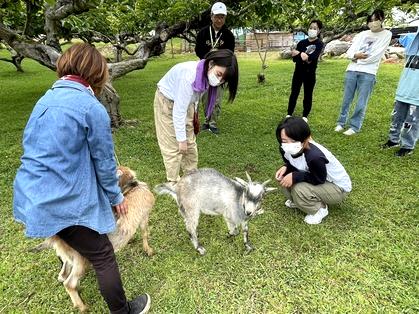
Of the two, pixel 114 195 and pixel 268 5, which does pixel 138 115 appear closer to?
pixel 268 5

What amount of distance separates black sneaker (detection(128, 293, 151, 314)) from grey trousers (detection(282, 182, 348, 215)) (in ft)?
6.16

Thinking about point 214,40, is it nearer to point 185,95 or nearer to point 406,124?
point 185,95

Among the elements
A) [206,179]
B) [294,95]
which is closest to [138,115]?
[294,95]

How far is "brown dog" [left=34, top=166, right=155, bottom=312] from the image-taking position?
2.36 m

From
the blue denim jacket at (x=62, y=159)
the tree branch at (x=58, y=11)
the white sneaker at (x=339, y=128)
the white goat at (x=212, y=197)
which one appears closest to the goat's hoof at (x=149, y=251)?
the white goat at (x=212, y=197)

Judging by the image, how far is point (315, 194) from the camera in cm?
358

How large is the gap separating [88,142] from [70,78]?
39 cm

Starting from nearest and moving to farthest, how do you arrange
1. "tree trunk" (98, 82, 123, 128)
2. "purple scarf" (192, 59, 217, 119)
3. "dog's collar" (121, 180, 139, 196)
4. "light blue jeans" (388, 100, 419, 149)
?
"dog's collar" (121, 180, 139, 196) → "purple scarf" (192, 59, 217, 119) → "light blue jeans" (388, 100, 419, 149) → "tree trunk" (98, 82, 123, 128)

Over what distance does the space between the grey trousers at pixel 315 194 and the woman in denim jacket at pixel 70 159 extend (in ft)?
7.20

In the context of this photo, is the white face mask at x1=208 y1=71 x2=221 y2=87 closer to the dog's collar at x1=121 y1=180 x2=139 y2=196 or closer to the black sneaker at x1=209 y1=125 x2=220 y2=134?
the dog's collar at x1=121 y1=180 x2=139 y2=196

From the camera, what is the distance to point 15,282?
2.99 meters

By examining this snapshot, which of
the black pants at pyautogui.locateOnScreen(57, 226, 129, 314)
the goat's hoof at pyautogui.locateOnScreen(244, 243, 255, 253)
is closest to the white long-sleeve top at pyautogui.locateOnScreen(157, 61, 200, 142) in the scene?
the goat's hoof at pyautogui.locateOnScreen(244, 243, 255, 253)

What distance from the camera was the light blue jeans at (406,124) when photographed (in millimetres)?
5027

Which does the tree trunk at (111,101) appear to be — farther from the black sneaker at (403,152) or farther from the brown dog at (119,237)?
the black sneaker at (403,152)
